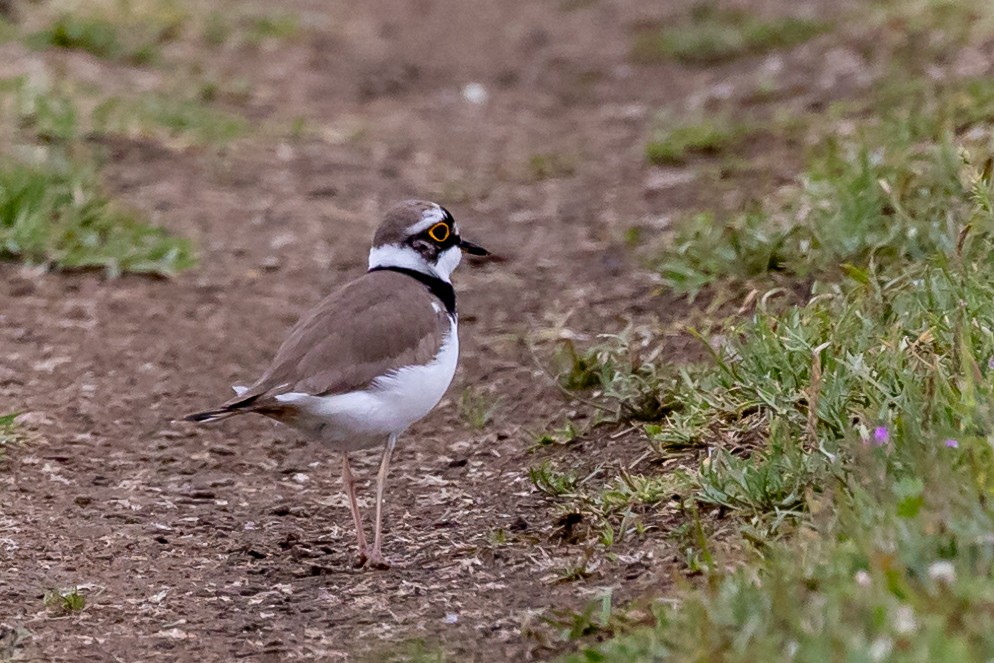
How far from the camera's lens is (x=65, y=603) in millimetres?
4383

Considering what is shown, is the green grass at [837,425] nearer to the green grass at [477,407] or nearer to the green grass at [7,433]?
the green grass at [477,407]

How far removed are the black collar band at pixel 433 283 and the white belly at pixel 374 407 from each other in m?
0.50

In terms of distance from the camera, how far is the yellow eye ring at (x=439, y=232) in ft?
18.1

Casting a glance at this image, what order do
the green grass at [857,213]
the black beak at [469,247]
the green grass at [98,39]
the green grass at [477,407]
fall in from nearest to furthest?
the black beak at [469,247]
the green grass at [477,407]
the green grass at [857,213]
the green grass at [98,39]

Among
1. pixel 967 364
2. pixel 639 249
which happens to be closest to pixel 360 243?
pixel 639 249

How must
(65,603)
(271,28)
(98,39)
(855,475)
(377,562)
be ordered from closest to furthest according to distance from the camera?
(855,475), (65,603), (377,562), (98,39), (271,28)

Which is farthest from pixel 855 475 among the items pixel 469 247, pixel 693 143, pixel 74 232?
pixel 693 143

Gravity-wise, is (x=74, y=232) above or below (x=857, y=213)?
below

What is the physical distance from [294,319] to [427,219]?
1817 mm

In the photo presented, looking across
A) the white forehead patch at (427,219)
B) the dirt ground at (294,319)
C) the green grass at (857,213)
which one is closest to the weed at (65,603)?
the dirt ground at (294,319)

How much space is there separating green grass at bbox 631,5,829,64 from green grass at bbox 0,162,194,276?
5.45 meters

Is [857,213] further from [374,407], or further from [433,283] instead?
[374,407]

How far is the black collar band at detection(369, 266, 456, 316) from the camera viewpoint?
5469 mm

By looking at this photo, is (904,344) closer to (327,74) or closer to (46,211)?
(46,211)
